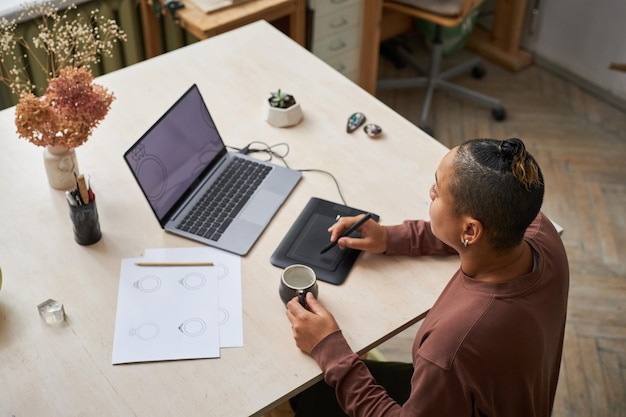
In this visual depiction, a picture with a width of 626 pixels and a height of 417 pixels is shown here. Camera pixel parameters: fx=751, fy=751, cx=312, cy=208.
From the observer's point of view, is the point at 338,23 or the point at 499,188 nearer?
the point at 499,188

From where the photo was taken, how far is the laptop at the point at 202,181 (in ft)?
5.80

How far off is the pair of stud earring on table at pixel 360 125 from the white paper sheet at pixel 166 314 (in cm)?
63

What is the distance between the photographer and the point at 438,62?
3643 mm

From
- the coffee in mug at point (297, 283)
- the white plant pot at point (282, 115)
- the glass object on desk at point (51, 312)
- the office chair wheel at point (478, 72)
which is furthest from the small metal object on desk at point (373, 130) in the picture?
the office chair wheel at point (478, 72)

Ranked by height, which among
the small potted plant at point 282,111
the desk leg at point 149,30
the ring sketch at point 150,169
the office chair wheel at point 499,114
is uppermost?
the ring sketch at point 150,169

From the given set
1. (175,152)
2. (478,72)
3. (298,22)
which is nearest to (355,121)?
(175,152)

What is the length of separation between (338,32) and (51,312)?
82.2 inches

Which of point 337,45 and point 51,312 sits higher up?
point 51,312

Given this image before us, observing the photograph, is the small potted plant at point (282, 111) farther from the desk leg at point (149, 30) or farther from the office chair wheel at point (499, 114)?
the office chair wheel at point (499, 114)

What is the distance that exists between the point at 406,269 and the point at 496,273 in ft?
1.28

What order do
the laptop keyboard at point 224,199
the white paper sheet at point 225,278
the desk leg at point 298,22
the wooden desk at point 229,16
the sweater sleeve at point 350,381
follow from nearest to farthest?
the sweater sleeve at point 350,381 → the white paper sheet at point 225,278 → the laptop keyboard at point 224,199 → the wooden desk at point 229,16 → the desk leg at point 298,22

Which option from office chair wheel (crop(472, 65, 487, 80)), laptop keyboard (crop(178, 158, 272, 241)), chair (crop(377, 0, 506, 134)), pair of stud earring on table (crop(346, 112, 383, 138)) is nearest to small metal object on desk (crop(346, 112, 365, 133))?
pair of stud earring on table (crop(346, 112, 383, 138))

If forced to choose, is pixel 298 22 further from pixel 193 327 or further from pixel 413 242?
pixel 193 327

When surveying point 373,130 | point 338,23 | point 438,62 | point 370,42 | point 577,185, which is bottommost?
point 577,185
